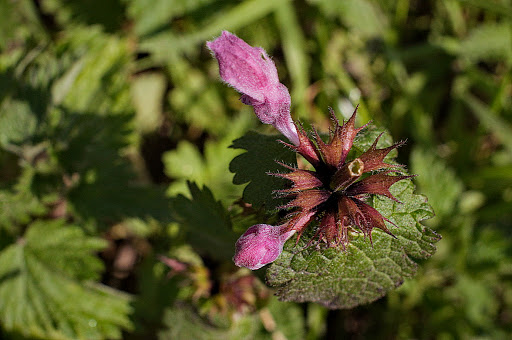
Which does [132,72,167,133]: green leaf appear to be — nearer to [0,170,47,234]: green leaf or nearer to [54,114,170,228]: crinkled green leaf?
[54,114,170,228]: crinkled green leaf

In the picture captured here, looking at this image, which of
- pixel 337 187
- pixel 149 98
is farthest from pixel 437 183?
pixel 149 98

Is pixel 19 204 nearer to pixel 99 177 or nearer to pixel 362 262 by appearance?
pixel 99 177

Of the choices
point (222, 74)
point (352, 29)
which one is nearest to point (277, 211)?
point (222, 74)

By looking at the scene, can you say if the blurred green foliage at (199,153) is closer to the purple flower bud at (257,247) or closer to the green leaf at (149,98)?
the green leaf at (149,98)

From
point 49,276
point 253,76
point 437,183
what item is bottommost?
point 437,183

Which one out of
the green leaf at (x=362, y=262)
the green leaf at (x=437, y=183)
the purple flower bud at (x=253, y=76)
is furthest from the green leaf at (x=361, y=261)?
the green leaf at (x=437, y=183)

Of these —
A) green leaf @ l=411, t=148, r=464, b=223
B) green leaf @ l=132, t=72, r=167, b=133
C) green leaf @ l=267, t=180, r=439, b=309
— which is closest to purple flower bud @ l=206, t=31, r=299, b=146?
green leaf @ l=267, t=180, r=439, b=309

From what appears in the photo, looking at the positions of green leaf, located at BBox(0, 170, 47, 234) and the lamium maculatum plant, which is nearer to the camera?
the lamium maculatum plant

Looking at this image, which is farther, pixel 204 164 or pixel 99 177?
pixel 204 164
